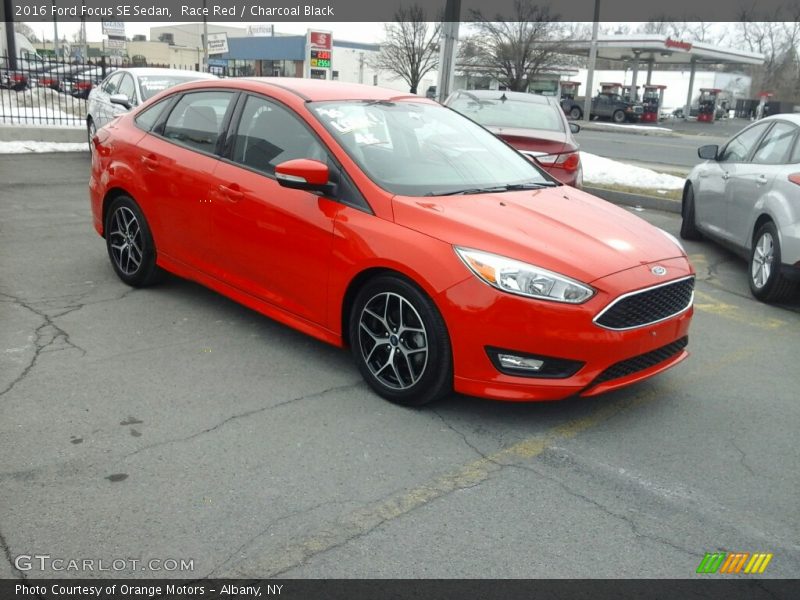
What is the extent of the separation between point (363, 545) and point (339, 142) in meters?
2.48

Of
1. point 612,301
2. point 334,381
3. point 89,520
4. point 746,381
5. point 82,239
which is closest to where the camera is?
point 89,520

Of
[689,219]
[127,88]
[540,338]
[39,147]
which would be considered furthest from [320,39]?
[540,338]

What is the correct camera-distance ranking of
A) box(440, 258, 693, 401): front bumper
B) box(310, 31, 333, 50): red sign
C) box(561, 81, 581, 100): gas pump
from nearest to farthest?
box(440, 258, 693, 401): front bumper < box(310, 31, 333, 50): red sign < box(561, 81, 581, 100): gas pump

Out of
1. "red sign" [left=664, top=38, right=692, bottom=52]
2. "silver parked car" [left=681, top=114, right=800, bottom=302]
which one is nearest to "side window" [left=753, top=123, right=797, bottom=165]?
"silver parked car" [left=681, top=114, right=800, bottom=302]

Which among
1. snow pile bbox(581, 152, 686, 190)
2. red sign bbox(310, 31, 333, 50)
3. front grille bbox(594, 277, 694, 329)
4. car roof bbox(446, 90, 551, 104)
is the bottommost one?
snow pile bbox(581, 152, 686, 190)

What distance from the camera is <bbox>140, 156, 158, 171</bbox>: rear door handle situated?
18.2 feet

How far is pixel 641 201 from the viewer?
37.4 ft

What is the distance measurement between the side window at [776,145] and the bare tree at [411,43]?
1331 inches

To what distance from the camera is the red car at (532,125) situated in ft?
29.0

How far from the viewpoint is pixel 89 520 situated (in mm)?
2975

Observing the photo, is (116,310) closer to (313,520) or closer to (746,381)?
(313,520)

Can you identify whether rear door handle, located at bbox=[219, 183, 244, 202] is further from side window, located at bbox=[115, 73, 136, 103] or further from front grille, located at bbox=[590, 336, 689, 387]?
side window, located at bbox=[115, 73, 136, 103]

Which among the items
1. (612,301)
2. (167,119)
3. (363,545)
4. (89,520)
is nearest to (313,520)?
(363,545)

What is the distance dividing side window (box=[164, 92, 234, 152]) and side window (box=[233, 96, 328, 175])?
247mm
